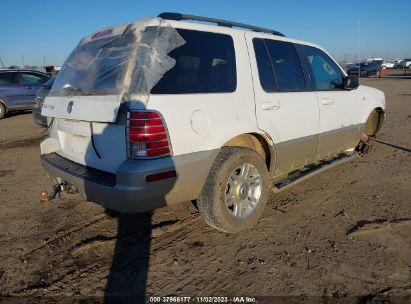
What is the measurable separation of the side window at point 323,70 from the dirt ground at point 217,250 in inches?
53.8

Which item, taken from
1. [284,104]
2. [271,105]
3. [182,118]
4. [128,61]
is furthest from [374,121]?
[128,61]

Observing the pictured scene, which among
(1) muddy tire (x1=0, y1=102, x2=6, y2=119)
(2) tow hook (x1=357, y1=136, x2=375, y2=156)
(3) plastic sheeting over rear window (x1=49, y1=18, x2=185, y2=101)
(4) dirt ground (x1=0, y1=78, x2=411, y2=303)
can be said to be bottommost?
(4) dirt ground (x1=0, y1=78, x2=411, y2=303)

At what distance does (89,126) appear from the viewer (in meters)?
3.29

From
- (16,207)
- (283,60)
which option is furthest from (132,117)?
(16,207)

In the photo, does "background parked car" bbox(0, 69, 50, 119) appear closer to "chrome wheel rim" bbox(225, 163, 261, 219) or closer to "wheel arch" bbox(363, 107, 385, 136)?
"wheel arch" bbox(363, 107, 385, 136)

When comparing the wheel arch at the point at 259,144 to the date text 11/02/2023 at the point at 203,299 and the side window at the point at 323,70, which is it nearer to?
the side window at the point at 323,70

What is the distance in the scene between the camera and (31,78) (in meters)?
13.9

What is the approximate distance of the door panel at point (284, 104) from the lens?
12.6 feet

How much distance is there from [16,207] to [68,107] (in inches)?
77.2

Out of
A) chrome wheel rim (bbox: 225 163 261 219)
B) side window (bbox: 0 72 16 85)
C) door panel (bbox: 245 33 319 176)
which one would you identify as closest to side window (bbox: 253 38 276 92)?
door panel (bbox: 245 33 319 176)

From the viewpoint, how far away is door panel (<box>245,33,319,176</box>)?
3.84 meters

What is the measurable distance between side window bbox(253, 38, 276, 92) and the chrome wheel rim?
883mm

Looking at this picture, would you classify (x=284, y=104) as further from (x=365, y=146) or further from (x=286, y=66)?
(x=365, y=146)

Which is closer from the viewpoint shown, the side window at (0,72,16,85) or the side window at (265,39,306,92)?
the side window at (265,39,306,92)
